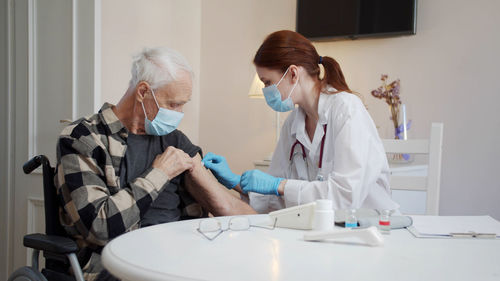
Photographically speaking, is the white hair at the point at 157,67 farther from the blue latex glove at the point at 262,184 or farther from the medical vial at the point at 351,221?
the medical vial at the point at 351,221

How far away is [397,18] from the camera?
2.88 m

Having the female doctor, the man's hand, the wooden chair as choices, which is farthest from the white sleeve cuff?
the wooden chair

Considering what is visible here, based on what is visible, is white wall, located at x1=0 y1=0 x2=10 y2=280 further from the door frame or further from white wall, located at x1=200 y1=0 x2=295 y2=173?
white wall, located at x1=200 y1=0 x2=295 y2=173

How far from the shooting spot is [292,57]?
5.71ft

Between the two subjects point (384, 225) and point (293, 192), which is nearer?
point (384, 225)

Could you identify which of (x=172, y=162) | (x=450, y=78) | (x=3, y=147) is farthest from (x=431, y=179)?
(x=3, y=147)

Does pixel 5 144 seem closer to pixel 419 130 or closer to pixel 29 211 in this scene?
pixel 29 211

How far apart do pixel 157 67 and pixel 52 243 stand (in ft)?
2.07

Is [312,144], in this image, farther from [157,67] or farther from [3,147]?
[3,147]

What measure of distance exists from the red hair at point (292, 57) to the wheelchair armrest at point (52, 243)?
0.96 metres

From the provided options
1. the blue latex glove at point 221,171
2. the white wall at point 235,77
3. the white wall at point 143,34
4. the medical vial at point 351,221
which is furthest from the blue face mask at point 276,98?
the white wall at point 235,77

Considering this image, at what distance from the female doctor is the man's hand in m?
0.25

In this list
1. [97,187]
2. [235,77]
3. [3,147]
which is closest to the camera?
[97,187]

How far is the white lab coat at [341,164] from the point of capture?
1510 mm
